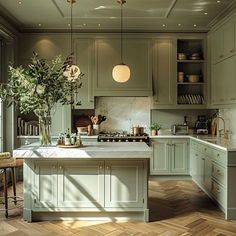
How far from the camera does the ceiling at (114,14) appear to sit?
501 cm

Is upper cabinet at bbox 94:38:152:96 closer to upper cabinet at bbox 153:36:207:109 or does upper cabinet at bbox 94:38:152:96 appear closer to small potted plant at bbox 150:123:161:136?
upper cabinet at bbox 153:36:207:109

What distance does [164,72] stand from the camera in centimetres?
651

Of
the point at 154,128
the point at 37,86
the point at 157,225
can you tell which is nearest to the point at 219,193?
the point at 157,225

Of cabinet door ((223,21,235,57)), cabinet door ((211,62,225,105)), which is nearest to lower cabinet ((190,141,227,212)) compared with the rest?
cabinet door ((211,62,225,105))

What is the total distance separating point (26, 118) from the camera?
6660 millimetres

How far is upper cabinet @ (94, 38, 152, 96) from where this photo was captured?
6.45 m

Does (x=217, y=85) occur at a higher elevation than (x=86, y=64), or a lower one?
lower

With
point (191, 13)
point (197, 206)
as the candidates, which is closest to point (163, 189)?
point (197, 206)

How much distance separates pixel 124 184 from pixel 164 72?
10.5 feet

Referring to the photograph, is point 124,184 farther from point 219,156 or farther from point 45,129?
point 219,156

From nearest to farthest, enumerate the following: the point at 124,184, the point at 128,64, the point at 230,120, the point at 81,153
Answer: the point at 81,153
the point at 124,184
the point at 230,120
the point at 128,64

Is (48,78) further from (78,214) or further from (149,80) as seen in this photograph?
(149,80)

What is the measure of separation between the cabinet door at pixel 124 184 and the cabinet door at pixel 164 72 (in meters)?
2.84

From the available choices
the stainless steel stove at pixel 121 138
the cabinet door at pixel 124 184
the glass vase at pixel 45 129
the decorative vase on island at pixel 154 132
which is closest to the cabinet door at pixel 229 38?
the decorative vase on island at pixel 154 132
